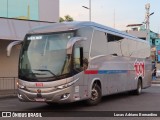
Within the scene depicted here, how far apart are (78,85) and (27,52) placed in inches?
90.4

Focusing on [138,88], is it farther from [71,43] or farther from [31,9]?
[31,9]

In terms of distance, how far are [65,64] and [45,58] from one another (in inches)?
30.9

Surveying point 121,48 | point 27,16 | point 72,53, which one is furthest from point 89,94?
point 27,16

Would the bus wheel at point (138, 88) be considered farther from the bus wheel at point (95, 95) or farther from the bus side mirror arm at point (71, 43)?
the bus side mirror arm at point (71, 43)

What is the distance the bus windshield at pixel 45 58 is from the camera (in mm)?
13406

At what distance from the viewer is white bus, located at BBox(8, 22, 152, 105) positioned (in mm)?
13297

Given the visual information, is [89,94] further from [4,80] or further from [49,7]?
[49,7]

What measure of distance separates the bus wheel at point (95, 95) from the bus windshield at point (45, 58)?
7.23ft

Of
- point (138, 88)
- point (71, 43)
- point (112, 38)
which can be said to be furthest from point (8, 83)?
point (71, 43)

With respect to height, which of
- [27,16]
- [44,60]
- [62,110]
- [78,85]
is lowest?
[62,110]

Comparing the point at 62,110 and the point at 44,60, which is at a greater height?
the point at 44,60

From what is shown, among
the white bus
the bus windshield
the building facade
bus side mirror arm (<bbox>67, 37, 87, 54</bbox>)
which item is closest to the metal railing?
the building facade

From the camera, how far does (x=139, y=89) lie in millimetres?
21641

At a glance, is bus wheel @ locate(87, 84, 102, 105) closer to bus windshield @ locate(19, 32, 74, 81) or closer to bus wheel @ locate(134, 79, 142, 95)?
bus windshield @ locate(19, 32, 74, 81)
